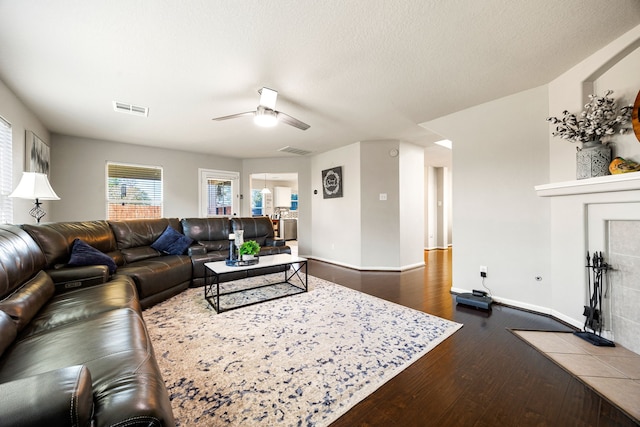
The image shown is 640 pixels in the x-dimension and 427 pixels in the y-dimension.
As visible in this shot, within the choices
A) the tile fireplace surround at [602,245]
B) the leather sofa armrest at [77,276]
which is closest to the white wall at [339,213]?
the tile fireplace surround at [602,245]

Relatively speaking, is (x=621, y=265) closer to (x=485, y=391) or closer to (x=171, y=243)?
(x=485, y=391)

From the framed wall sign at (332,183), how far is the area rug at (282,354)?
2810 millimetres

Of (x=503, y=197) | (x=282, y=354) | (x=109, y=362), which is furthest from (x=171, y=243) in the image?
(x=503, y=197)

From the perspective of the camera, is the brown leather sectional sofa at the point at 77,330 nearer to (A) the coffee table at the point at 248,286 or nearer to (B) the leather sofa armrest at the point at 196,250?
(B) the leather sofa armrest at the point at 196,250

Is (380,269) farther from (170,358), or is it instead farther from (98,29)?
(98,29)

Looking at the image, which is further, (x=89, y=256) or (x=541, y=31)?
(x=89, y=256)

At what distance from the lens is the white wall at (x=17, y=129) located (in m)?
2.72

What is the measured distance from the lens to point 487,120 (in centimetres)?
321

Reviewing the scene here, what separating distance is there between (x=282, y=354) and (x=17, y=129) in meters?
4.14

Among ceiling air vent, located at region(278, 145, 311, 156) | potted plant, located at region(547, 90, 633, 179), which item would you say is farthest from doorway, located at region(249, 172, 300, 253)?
potted plant, located at region(547, 90, 633, 179)

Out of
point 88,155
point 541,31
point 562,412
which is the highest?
point 541,31

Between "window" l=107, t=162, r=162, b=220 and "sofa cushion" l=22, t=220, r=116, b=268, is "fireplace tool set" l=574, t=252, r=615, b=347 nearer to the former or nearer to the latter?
"sofa cushion" l=22, t=220, r=116, b=268

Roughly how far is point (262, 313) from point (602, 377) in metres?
2.77

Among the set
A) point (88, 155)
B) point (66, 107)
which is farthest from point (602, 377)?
point (88, 155)
